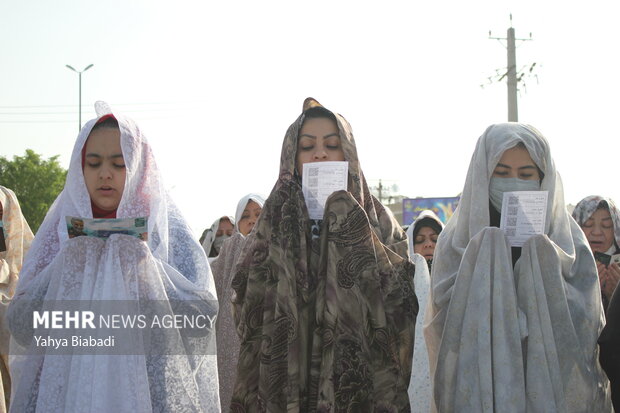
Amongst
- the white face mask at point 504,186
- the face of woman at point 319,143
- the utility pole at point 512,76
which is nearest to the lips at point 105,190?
the face of woman at point 319,143

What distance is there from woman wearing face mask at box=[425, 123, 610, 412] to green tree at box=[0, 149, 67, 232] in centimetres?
2407

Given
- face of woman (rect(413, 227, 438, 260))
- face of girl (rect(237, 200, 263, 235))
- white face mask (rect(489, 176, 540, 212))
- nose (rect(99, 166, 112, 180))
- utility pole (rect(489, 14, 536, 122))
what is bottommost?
face of woman (rect(413, 227, 438, 260))

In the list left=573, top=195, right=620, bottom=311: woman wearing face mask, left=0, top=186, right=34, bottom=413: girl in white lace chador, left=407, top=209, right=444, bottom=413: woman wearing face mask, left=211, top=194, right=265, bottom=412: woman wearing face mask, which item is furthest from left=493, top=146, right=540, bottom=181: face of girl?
left=0, top=186, right=34, bottom=413: girl in white lace chador

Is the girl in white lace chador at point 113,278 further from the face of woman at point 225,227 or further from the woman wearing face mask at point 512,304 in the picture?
the face of woman at point 225,227

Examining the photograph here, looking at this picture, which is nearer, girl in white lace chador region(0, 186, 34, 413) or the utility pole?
girl in white lace chador region(0, 186, 34, 413)

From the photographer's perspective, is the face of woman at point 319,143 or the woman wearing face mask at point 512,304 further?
the face of woman at point 319,143

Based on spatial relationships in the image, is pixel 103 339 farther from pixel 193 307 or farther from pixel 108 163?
pixel 108 163

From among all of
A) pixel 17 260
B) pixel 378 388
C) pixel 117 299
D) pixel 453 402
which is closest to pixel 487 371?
pixel 453 402

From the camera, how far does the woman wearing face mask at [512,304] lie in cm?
336

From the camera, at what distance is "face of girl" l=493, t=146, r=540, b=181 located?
3723mm

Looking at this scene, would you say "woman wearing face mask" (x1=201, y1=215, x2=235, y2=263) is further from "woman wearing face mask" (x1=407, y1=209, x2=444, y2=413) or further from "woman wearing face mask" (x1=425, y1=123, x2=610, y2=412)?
"woman wearing face mask" (x1=425, y1=123, x2=610, y2=412)

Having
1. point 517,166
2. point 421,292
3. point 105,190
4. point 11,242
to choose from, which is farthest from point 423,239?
point 105,190

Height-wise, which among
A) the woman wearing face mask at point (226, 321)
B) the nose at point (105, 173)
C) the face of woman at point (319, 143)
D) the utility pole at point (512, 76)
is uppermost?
the utility pole at point (512, 76)

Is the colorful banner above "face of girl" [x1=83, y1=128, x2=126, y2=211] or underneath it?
underneath
